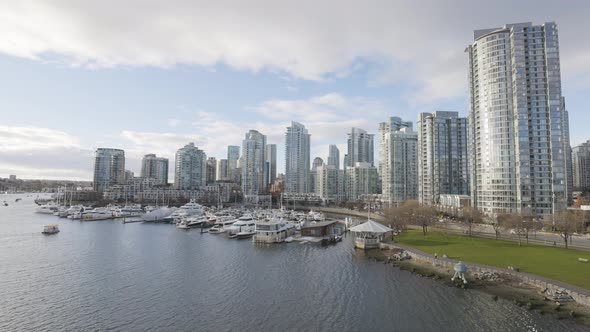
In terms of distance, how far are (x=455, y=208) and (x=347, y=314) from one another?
4560 inches

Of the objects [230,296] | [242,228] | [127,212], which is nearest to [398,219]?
[242,228]

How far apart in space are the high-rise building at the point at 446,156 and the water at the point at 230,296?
123297 millimetres

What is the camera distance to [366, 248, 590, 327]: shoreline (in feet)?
115

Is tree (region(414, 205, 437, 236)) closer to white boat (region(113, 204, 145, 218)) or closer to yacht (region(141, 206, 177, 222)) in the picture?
yacht (region(141, 206, 177, 222))

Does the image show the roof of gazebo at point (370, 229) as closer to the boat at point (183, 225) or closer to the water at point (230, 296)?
the water at point (230, 296)

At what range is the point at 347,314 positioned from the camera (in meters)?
37.7

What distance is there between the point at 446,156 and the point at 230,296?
163447 mm

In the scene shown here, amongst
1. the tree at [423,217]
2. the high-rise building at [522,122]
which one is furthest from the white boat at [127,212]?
the high-rise building at [522,122]

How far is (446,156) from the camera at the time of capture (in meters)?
178

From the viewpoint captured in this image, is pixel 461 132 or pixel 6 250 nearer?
pixel 6 250

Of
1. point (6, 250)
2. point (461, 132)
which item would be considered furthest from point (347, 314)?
point (461, 132)

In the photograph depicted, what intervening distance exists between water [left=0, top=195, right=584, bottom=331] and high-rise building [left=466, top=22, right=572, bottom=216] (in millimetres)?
76827

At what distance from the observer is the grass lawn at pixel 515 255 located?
44594mm

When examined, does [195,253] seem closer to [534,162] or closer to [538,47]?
[534,162]
